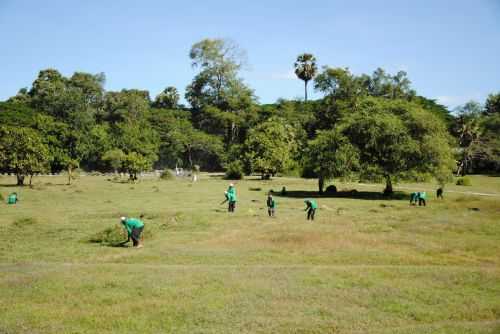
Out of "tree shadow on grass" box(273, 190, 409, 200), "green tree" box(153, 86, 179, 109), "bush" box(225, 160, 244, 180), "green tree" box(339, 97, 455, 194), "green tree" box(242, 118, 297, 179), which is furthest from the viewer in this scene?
"green tree" box(153, 86, 179, 109)

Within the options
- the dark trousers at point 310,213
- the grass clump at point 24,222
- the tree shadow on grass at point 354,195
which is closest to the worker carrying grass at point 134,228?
the grass clump at point 24,222

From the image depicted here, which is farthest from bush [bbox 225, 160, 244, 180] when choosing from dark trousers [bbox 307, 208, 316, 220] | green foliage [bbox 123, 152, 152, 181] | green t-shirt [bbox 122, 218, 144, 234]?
green t-shirt [bbox 122, 218, 144, 234]

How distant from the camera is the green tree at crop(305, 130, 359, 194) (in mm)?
44219

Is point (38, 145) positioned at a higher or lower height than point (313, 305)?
higher

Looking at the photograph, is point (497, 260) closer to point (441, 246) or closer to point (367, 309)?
point (441, 246)

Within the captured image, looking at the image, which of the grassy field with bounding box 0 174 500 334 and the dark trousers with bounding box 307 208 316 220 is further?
the dark trousers with bounding box 307 208 316 220

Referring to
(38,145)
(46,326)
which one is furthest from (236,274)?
(38,145)

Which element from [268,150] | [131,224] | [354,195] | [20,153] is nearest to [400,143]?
[354,195]

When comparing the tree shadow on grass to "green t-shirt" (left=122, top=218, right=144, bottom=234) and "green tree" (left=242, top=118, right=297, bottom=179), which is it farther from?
"green t-shirt" (left=122, top=218, right=144, bottom=234)

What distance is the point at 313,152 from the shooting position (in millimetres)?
47406

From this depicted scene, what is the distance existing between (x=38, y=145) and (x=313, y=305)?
50.8m

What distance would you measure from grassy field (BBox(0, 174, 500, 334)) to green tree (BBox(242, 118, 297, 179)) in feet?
133

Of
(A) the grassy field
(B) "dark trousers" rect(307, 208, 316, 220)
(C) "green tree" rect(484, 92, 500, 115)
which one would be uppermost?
(C) "green tree" rect(484, 92, 500, 115)

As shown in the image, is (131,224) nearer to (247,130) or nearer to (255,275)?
(255,275)
